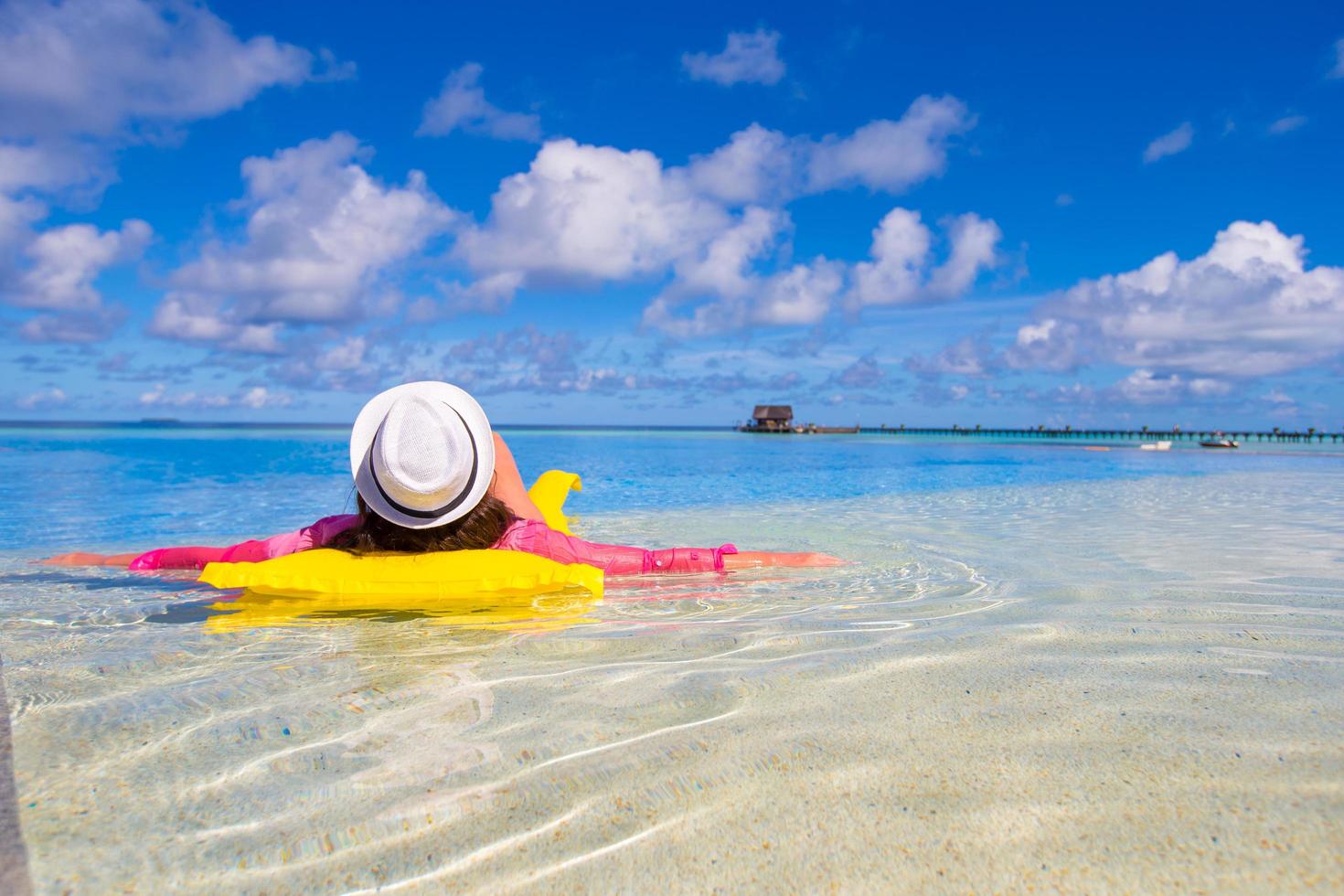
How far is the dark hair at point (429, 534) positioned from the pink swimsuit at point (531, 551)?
13 cm

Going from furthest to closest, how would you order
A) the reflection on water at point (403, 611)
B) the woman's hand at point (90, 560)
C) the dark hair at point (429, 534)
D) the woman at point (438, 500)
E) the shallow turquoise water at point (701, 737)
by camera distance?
1. the woman's hand at point (90, 560)
2. the dark hair at point (429, 534)
3. the woman at point (438, 500)
4. the reflection on water at point (403, 611)
5. the shallow turquoise water at point (701, 737)

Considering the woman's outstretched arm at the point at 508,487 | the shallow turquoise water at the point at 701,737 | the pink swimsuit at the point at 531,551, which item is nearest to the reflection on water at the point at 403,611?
the shallow turquoise water at the point at 701,737

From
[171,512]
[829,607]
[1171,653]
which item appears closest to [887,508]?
[829,607]

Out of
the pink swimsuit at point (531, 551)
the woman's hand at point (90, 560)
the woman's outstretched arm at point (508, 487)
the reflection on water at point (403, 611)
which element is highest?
the woman's outstretched arm at point (508, 487)

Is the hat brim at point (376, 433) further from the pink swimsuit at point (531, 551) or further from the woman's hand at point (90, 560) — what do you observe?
the woman's hand at point (90, 560)

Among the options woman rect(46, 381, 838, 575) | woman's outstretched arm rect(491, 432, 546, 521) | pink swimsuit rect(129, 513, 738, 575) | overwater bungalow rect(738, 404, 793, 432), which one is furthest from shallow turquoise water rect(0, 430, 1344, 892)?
overwater bungalow rect(738, 404, 793, 432)

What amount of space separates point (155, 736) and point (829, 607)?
308 centimetres

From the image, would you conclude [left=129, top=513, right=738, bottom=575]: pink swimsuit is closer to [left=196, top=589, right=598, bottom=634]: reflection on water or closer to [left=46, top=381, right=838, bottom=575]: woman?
[left=46, top=381, right=838, bottom=575]: woman

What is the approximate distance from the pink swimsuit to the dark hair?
0.13 metres

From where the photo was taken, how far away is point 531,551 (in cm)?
450

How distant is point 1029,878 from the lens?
1.52m

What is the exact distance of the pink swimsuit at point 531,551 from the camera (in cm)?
454

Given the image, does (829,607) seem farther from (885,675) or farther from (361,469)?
(361,469)

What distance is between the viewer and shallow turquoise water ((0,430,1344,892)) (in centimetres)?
161
